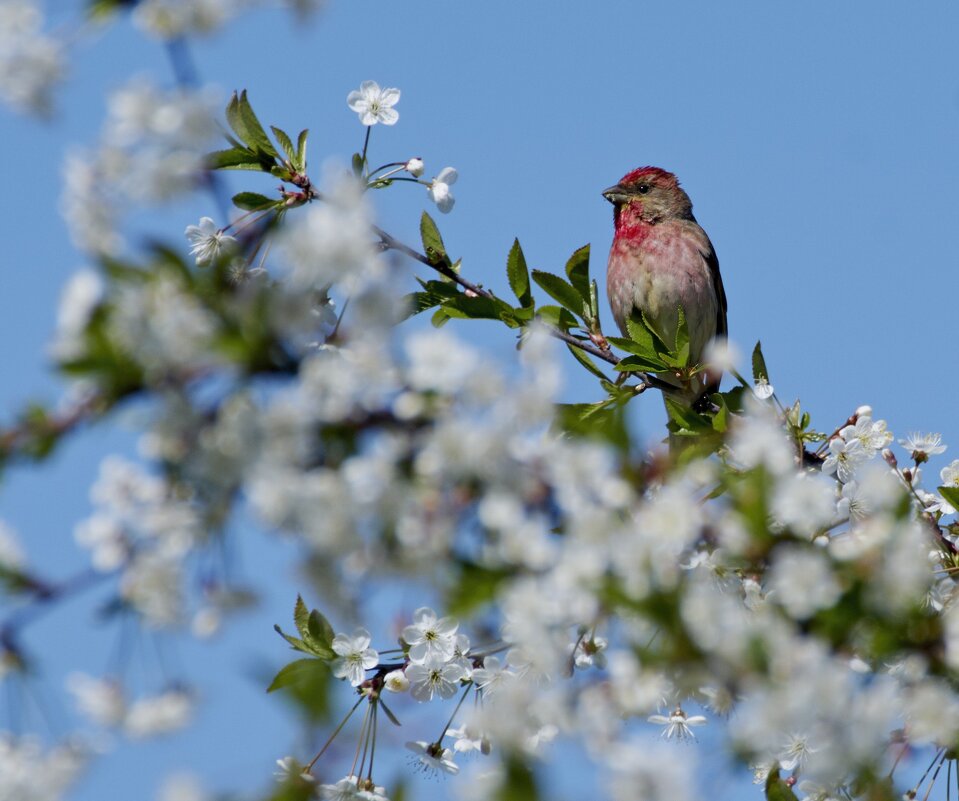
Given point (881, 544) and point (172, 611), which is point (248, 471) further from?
point (881, 544)

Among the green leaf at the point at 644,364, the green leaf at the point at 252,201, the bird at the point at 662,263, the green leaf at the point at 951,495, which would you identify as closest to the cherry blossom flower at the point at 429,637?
the green leaf at the point at 252,201

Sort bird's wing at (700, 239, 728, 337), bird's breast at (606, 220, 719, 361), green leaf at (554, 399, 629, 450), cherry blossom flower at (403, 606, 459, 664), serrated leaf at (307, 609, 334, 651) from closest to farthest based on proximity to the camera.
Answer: green leaf at (554, 399, 629, 450)
cherry blossom flower at (403, 606, 459, 664)
serrated leaf at (307, 609, 334, 651)
bird's breast at (606, 220, 719, 361)
bird's wing at (700, 239, 728, 337)

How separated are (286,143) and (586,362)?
78.1 inches

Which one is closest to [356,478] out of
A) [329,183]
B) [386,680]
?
[329,183]

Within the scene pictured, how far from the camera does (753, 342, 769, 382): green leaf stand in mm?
6531

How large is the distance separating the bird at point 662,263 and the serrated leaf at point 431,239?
205 inches

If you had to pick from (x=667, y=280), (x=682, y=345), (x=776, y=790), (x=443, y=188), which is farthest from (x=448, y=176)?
(x=667, y=280)

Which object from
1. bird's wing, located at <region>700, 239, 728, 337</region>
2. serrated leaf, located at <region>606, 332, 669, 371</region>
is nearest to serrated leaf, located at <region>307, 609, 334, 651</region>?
serrated leaf, located at <region>606, 332, 669, 371</region>

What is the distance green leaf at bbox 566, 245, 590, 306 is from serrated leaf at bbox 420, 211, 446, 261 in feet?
2.39

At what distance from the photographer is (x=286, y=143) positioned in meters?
5.68

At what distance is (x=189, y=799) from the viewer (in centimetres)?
279

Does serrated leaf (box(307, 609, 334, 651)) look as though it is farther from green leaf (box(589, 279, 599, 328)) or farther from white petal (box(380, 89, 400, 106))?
green leaf (box(589, 279, 599, 328))

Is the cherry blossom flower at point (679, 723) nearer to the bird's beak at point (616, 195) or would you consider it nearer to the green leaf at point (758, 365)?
the green leaf at point (758, 365)

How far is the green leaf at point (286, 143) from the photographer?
5.66 meters
